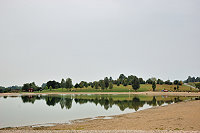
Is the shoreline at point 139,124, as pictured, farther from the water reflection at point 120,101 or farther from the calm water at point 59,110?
the water reflection at point 120,101

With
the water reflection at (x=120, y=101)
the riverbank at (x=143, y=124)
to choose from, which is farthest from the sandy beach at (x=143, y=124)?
the water reflection at (x=120, y=101)

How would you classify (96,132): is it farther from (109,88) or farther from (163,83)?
(163,83)

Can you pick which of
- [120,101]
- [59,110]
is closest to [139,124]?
[59,110]

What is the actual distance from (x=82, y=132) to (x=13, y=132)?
814 centimetres

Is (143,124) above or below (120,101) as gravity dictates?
above

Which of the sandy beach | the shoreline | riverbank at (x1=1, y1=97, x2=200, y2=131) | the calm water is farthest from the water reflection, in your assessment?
the shoreline

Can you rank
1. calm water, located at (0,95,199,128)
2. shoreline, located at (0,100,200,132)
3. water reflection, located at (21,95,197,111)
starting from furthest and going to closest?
water reflection, located at (21,95,197,111), calm water, located at (0,95,199,128), shoreline, located at (0,100,200,132)

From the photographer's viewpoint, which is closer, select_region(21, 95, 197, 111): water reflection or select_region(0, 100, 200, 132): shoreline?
select_region(0, 100, 200, 132): shoreline

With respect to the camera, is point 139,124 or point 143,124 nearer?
point 143,124

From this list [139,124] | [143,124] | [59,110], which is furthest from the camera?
[59,110]

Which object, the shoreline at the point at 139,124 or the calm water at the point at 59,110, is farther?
the calm water at the point at 59,110

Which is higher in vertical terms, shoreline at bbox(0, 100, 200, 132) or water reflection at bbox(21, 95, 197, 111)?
shoreline at bbox(0, 100, 200, 132)

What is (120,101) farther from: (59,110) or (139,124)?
(139,124)

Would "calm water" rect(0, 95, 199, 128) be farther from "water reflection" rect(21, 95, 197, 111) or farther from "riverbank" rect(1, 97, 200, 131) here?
"riverbank" rect(1, 97, 200, 131)
